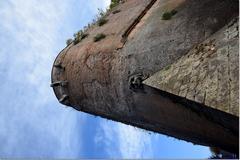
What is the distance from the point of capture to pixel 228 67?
6520mm

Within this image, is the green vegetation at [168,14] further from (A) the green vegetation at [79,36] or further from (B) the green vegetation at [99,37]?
(A) the green vegetation at [79,36]

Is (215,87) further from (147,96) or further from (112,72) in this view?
(112,72)

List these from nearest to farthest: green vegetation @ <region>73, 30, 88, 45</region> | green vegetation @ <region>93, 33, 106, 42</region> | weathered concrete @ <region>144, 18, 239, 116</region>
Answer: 1. weathered concrete @ <region>144, 18, 239, 116</region>
2. green vegetation @ <region>93, 33, 106, 42</region>
3. green vegetation @ <region>73, 30, 88, 45</region>

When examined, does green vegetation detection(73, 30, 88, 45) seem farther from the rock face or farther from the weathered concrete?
the weathered concrete

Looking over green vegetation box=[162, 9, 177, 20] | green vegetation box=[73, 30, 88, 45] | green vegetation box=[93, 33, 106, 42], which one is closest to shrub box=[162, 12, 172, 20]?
green vegetation box=[162, 9, 177, 20]

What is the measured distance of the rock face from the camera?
6.96 m

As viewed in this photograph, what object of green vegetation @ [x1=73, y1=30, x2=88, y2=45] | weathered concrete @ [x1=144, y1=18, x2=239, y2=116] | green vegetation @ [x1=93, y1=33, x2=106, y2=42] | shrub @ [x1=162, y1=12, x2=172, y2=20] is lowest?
weathered concrete @ [x1=144, y1=18, x2=239, y2=116]

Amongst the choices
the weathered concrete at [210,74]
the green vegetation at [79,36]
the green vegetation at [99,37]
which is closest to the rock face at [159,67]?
the weathered concrete at [210,74]

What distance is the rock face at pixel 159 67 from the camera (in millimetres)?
6965

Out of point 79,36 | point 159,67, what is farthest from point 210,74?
point 79,36

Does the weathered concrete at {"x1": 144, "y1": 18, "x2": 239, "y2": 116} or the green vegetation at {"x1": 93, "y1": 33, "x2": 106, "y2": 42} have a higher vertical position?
the green vegetation at {"x1": 93, "y1": 33, "x2": 106, "y2": 42}

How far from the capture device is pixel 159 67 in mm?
8336

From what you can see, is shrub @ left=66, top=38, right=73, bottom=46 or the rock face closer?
the rock face

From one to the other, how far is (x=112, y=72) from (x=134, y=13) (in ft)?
7.38
